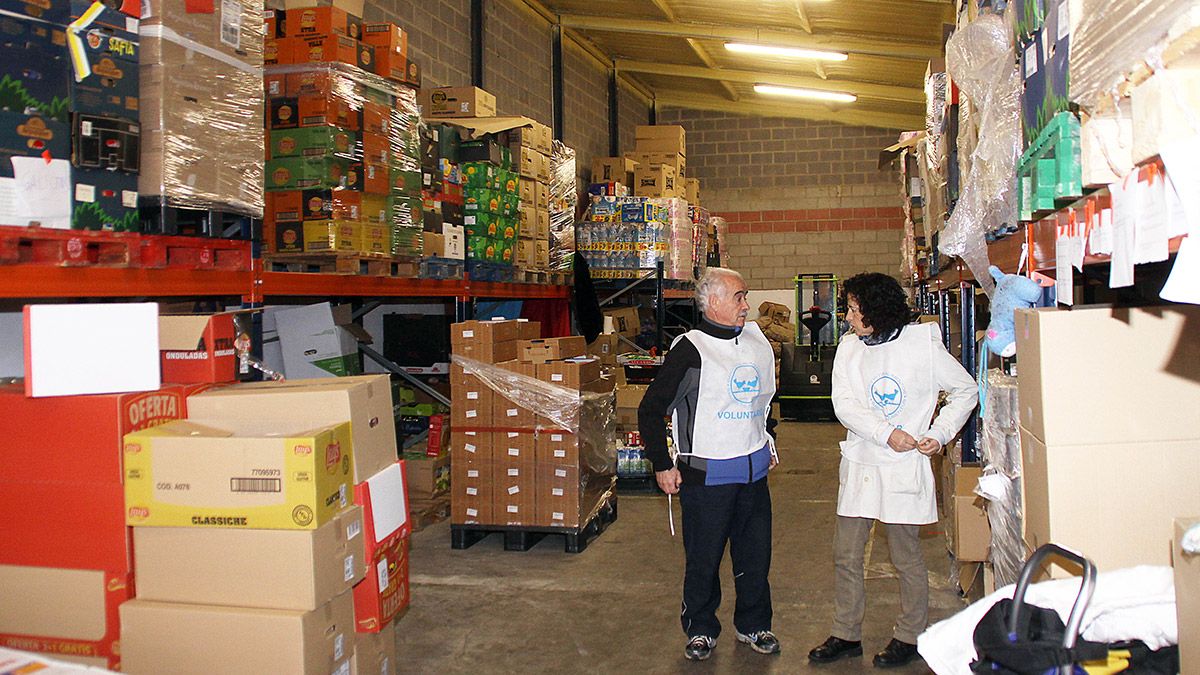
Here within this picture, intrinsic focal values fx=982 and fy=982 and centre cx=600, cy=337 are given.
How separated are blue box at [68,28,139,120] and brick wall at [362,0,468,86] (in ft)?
15.0

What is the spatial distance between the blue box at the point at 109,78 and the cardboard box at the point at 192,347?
762 millimetres

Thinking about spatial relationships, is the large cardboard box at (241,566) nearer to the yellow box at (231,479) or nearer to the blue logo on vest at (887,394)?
the yellow box at (231,479)

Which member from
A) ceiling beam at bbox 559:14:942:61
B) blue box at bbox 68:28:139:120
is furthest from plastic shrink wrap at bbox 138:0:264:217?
ceiling beam at bbox 559:14:942:61

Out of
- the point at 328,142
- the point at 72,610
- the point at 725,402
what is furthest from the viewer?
the point at 328,142

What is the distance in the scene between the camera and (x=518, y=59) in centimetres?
1123

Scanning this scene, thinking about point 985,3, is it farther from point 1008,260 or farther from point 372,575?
point 372,575

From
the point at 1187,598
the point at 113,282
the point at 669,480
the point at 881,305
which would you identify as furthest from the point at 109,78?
the point at 1187,598

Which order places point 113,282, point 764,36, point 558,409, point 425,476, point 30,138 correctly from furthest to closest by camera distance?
point 764,36, point 425,476, point 558,409, point 113,282, point 30,138

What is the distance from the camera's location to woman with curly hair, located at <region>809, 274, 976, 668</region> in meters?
3.91

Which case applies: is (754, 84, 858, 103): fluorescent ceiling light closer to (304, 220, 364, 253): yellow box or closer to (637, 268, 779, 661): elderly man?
(304, 220, 364, 253): yellow box

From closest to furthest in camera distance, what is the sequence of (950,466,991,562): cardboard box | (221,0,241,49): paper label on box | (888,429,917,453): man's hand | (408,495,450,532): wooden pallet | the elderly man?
(888,429,917,453): man's hand, (221,0,241,49): paper label on box, the elderly man, (950,466,991,562): cardboard box, (408,495,450,532): wooden pallet

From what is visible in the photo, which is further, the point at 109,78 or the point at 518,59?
the point at 518,59

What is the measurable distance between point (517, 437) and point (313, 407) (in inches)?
116

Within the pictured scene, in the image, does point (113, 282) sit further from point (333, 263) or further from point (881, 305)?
point (881, 305)
